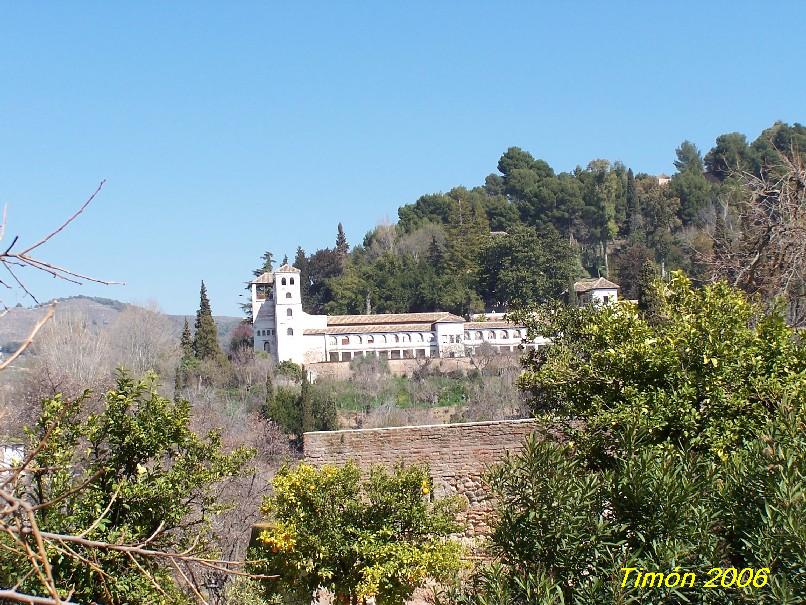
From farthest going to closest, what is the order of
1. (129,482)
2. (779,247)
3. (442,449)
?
(779,247) < (442,449) < (129,482)

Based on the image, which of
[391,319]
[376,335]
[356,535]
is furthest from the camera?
[391,319]

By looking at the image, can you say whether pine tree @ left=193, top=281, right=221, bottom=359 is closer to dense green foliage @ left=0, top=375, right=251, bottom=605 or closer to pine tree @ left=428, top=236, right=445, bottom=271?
pine tree @ left=428, top=236, right=445, bottom=271

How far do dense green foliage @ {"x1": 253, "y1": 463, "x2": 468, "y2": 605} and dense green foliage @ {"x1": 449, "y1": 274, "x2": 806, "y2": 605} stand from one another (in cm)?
125

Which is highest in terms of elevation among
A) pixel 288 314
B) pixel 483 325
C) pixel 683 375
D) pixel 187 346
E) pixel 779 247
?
pixel 288 314

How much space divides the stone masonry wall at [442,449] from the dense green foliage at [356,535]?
127 cm

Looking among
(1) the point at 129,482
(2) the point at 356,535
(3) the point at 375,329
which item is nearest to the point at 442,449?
(2) the point at 356,535

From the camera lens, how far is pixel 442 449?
360 inches

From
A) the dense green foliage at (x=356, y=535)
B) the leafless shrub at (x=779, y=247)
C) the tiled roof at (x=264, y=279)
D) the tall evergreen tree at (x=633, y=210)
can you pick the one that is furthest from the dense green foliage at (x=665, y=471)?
the tall evergreen tree at (x=633, y=210)

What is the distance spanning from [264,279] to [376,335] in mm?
10784

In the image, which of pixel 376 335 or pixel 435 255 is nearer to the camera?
pixel 376 335

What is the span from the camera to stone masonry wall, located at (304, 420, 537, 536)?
9031 millimetres

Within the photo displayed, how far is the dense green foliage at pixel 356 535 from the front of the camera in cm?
723

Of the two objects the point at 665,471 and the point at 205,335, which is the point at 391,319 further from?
the point at 665,471

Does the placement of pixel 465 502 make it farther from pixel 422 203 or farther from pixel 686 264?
pixel 422 203
